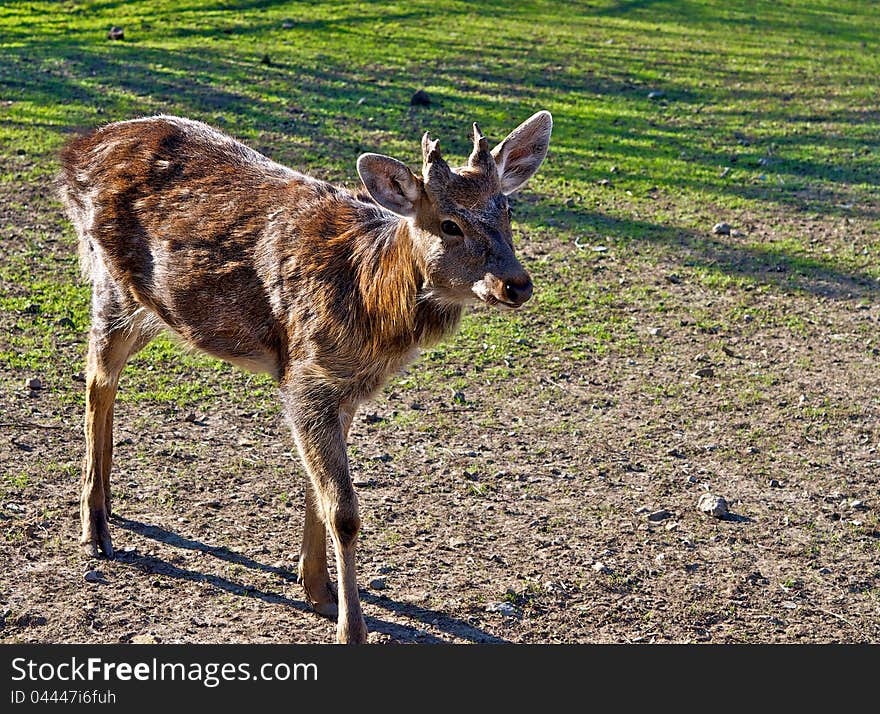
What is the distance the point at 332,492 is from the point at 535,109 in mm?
8740

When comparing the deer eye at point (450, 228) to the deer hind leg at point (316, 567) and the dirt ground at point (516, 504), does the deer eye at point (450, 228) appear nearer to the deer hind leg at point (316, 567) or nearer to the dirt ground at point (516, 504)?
the deer hind leg at point (316, 567)

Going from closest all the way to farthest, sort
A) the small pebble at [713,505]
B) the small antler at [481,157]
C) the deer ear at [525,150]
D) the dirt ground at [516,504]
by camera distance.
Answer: the small antler at [481,157]
the dirt ground at [516,504]
the deer ear at [525,150]
the small pebble at [713,505]

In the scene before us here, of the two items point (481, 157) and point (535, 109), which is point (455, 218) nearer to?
point (481, 157)

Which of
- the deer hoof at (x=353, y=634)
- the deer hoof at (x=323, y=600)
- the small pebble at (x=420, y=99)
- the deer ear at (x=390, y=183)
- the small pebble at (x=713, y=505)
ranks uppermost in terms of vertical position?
the deer ear at (x=390, y=183)

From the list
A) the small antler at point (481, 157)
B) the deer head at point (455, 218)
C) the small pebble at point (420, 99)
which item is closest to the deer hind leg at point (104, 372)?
the deer head at point (455, 218)

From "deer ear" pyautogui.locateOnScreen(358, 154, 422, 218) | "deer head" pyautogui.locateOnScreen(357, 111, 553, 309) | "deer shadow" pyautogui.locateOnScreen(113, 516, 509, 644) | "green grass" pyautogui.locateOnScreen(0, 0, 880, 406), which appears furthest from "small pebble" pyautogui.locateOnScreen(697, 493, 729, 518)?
"deer ear" pyautogui.locateOnScreen(358, 154, 422, 218)

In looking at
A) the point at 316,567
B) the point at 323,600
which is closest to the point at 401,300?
the point at 316,567

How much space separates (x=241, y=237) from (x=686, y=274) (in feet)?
16.0

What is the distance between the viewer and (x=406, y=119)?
1248 centimetres

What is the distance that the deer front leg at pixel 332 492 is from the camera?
16.9 feet

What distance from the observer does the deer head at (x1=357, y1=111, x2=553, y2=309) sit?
16.5 feet

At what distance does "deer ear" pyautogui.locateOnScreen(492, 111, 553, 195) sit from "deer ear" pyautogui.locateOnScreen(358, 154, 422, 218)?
555mm

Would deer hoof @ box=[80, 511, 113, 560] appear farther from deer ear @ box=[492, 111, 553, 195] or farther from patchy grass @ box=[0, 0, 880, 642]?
deer ear @ box=[492, 111, 553, 195]

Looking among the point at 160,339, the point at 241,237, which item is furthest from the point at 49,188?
the point at 241,237
